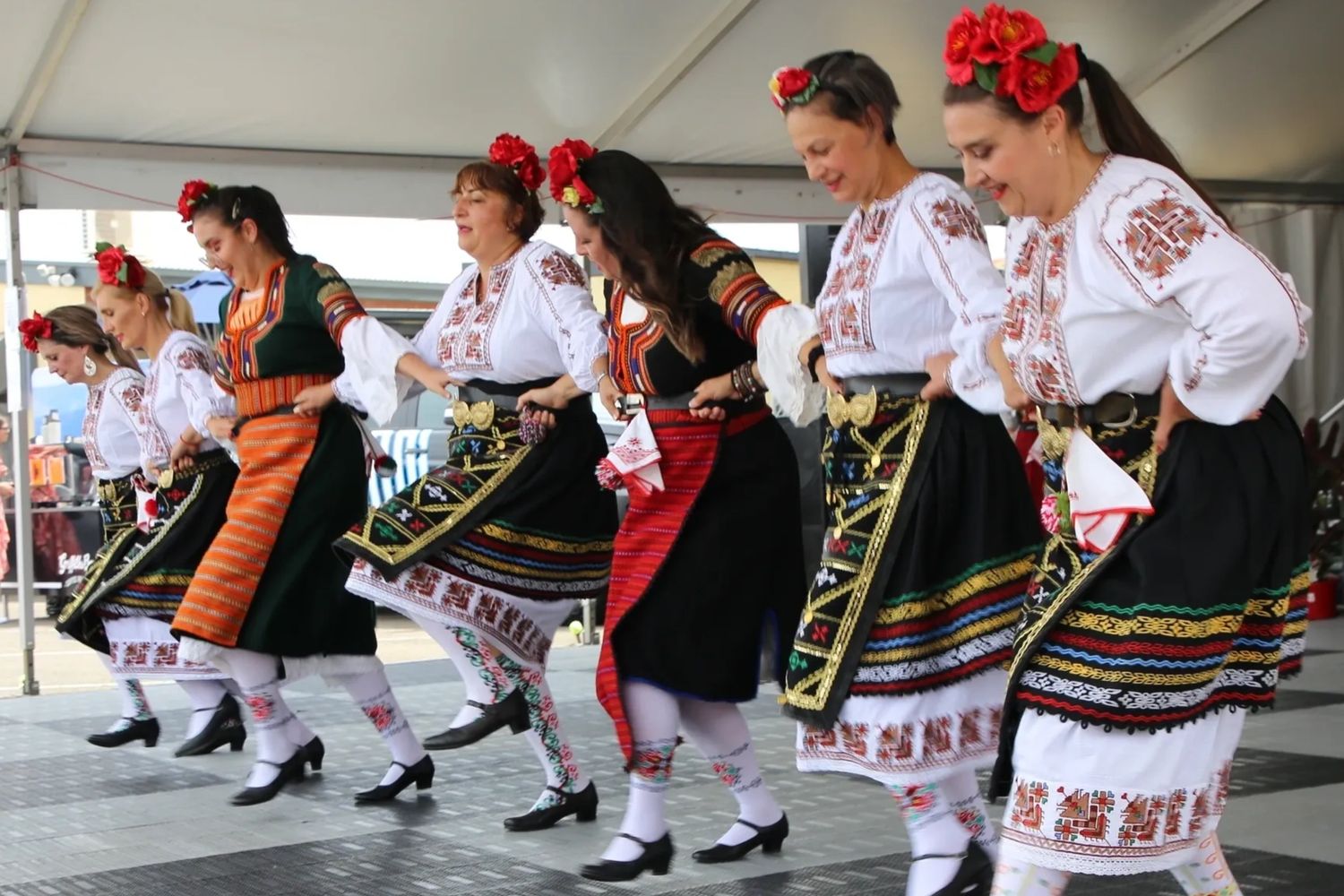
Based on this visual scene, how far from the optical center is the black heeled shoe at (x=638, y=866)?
3.14 metres

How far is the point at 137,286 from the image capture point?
5.15 m

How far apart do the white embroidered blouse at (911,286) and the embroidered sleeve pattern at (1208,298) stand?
573 millimetres

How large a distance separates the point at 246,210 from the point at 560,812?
179cm

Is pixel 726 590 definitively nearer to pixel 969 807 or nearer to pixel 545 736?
pixel 969 807

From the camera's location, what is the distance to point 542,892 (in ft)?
10.2

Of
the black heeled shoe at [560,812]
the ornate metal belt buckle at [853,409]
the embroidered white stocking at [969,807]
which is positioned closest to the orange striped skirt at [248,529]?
the black heeled shoe at [560,812]

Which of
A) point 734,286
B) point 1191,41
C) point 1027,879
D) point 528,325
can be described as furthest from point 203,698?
point 1191,41

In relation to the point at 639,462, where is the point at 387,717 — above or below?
below

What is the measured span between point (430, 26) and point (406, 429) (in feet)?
16.6

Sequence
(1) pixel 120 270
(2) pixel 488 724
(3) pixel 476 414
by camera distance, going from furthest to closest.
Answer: (1) pixel 120 270
(3) pixel 476 414
(2) pixel 488 724

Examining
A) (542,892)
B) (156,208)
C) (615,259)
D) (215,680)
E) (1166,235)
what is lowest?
(542,892)

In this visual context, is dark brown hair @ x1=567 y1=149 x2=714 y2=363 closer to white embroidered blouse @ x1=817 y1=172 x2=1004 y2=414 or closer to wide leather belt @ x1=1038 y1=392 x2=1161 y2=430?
white embroidered blouse @ x1=817 y1=172 x2=1004 y2=414

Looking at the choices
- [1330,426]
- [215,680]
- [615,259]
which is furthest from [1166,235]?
[1330,426]

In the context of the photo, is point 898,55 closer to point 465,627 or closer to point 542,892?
point 465,627
